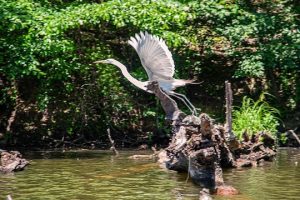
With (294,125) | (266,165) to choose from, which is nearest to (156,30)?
(266,165)

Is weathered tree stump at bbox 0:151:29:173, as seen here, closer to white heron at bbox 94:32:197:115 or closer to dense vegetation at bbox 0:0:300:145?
dense vegetation at bbox 0:0:300:145

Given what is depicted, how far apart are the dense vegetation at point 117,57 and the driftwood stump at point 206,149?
8.58 ft

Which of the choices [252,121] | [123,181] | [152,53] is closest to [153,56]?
[152,53]

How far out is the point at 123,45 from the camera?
48.6 feet

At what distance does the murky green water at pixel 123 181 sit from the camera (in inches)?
335

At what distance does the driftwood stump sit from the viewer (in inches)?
348

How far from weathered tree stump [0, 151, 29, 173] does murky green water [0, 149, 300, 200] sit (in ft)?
0.45

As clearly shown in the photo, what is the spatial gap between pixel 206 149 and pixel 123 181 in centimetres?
142

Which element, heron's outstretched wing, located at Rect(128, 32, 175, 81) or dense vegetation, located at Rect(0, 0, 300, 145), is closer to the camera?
heron's outstretched wing, located at Rect(128, 32, 175, 81)

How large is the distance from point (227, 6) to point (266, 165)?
178 inches

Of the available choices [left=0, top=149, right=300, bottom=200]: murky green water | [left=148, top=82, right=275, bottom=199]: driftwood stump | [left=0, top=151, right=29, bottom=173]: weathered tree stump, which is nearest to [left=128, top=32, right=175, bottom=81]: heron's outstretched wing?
[left=148, top=82, right=275, bottom=199]: driftwood stump

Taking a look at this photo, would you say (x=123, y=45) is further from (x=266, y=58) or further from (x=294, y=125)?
(x=294, y=125)

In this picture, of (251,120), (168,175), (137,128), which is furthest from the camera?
(137,128)

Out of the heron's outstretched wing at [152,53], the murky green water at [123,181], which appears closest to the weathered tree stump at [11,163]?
the murky green water at [123,181]
